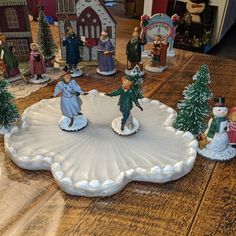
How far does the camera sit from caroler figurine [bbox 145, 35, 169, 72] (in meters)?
1.84

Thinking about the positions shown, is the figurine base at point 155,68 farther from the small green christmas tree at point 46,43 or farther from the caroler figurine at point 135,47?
the small green christmas tree at point 46,43

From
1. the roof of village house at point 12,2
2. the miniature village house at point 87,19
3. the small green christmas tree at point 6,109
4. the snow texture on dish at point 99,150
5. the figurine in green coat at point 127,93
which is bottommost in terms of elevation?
the snow texture on dish at point 99,150

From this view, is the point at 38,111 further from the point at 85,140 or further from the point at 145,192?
the point at 145,192

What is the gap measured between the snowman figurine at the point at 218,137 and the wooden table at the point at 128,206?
32mm

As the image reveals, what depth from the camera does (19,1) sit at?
175cm

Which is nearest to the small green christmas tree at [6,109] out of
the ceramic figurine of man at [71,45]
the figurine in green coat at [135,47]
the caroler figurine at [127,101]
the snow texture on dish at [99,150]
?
the snow texture on dish at [99,150]

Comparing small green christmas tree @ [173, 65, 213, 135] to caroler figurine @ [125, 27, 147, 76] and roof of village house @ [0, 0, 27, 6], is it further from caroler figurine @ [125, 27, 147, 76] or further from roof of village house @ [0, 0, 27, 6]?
roof of village house @ [0, 0, 27, 6]

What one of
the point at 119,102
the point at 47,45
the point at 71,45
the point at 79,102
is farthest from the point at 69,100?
the point at 47,45

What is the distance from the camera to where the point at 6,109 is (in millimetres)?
1265

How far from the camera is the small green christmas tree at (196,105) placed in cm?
120

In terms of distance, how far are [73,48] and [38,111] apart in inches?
19.4

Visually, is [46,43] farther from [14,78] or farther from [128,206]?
[128,206]

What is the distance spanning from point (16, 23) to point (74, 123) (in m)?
0.85

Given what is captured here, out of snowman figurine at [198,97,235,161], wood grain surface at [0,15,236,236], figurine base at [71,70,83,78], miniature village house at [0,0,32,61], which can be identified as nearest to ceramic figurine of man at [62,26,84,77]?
figurine base at [71,70,83,78]
